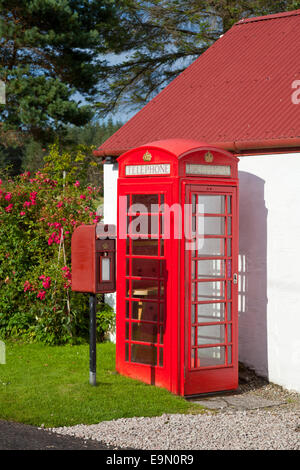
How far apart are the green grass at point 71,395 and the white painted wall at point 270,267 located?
182 centimetres

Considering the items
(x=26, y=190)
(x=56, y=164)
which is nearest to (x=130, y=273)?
(x=26, y=190)

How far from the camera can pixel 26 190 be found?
12.1m

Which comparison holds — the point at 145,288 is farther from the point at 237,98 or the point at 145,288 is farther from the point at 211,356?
the point at 237,98

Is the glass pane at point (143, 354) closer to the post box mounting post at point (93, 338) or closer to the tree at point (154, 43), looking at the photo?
the post box mounting post at point (93, 338)

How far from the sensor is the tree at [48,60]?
20.2 meters

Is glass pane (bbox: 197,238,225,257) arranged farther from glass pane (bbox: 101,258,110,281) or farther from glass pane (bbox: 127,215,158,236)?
glass pane (bbox: 101,258,110,281)

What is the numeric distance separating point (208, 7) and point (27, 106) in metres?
7.05

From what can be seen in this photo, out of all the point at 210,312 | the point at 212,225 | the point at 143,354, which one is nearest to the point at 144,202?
the point at 212,225

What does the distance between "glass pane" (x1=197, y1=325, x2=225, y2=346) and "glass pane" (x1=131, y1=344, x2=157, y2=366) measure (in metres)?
0.56

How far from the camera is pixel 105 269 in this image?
320 inches

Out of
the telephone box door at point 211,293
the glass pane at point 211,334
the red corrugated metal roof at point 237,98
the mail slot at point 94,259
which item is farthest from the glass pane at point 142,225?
the red corrugated metal roof at point 237,98

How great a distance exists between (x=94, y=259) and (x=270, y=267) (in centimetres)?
249

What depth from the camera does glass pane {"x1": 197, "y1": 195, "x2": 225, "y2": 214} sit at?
849cm

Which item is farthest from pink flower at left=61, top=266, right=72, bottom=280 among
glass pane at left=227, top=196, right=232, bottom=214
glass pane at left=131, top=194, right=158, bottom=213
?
glass pane at left=227, top=196, right=232, bottom=214
